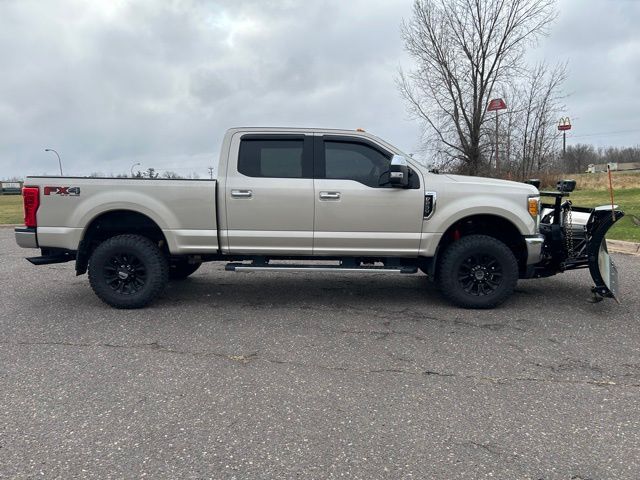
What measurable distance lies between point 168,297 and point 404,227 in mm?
3124

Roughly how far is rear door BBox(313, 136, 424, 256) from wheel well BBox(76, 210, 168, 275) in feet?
6.33

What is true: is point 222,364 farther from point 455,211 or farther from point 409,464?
point 455,211

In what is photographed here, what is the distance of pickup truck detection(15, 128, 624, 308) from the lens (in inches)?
195

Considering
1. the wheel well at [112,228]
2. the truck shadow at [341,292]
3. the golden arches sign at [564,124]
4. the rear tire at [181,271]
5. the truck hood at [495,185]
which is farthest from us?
the golden arches sign at [564,124]

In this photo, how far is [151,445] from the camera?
2568 millimetres

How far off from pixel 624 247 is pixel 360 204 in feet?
21.5

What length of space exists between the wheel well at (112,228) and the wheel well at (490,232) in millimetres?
3344

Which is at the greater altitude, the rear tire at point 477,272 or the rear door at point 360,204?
the rear door at point 360,204

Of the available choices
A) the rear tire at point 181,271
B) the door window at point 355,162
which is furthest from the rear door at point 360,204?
the rear tire at point 181,271

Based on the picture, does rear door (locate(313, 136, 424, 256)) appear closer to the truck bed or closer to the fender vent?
the fender vent

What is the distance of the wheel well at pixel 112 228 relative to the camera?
16.8 ft

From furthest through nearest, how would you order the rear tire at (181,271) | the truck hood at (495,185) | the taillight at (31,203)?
the rear tire at (181,271) < the truck hood at (495,185) < the taillight at (31,203)

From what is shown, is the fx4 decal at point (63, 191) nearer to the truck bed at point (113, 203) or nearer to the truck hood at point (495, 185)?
the truck bed at point (113, 203)

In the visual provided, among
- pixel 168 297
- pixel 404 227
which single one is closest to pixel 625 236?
pixel 404 227
